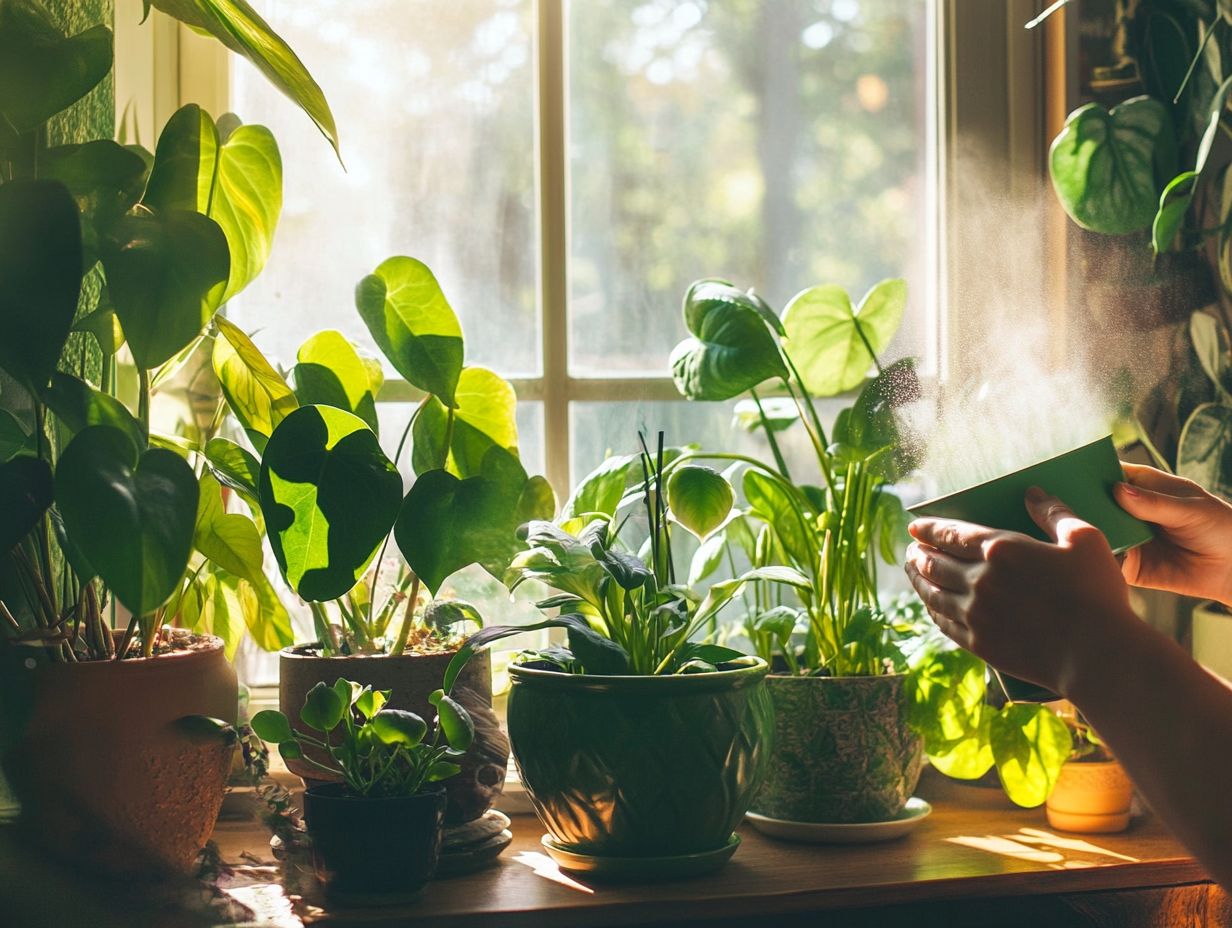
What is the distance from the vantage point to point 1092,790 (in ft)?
3.65

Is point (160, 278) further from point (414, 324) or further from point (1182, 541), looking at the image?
point (1182, 541)

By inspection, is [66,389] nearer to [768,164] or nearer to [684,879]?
[684,879]

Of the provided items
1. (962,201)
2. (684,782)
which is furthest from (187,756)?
(962,201)

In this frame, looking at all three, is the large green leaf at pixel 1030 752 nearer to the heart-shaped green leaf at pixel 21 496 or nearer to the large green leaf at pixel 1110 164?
the large green leaf at pixel 1110 164

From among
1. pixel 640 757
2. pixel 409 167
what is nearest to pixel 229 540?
pixel 640 757

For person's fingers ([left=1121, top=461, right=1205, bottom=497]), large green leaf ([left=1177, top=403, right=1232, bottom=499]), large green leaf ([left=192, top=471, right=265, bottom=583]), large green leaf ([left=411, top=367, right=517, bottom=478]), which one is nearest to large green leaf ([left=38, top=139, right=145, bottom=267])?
large green leaf ([left=192, top=471, right=265, bottom=583])

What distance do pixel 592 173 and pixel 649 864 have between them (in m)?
0.75

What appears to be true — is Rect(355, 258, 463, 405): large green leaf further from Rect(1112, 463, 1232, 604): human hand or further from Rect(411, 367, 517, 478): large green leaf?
Rect(1112, 463, 1232, 604): human hand

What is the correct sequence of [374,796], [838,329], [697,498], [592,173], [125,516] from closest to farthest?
[125,516] → [374,796] → [697,498] → [838,329] → [592,173]

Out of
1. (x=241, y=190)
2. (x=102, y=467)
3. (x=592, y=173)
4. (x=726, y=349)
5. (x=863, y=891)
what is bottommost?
(x=863, y=891)

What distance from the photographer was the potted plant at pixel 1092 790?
111cm

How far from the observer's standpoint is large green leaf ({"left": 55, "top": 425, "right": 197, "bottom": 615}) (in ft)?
2.19

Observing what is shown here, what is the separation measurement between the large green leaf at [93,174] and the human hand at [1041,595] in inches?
24.6

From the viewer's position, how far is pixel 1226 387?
125 cm
